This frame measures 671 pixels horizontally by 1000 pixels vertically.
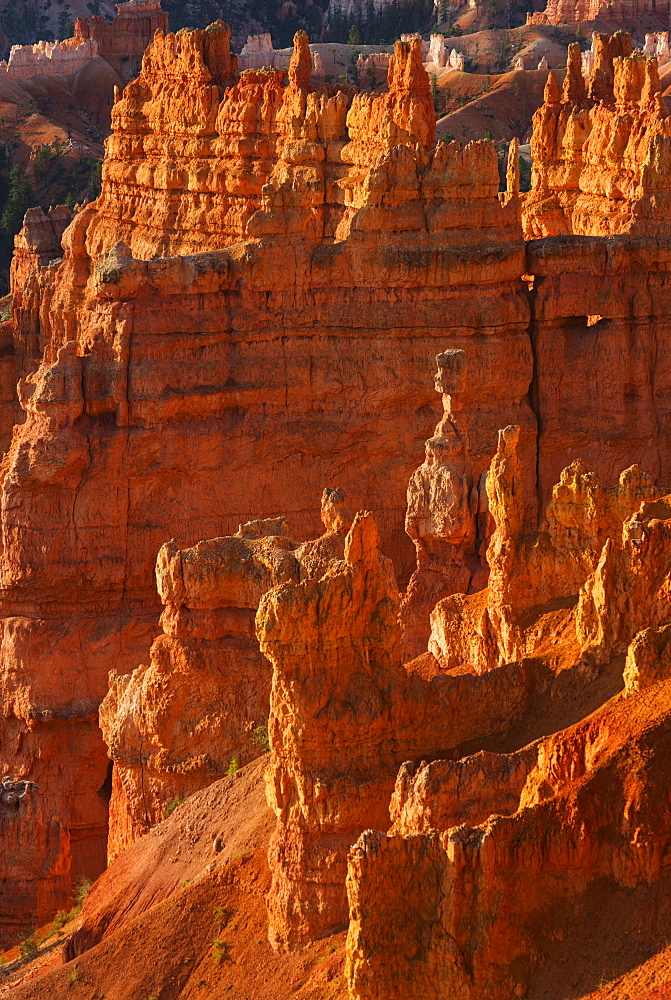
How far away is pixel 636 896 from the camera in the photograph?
1400 centimetres

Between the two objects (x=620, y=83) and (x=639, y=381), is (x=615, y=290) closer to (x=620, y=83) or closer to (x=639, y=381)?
(x=639, y=381)

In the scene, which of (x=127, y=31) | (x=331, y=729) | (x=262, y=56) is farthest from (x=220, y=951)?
(x=262, y=56)

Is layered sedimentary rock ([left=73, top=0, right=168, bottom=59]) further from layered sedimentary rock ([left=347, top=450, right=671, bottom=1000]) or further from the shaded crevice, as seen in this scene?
layered sedimentary rock ([left=347, top=450, right=671, bottom=1000])

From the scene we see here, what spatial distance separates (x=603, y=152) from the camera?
3575 centimetres

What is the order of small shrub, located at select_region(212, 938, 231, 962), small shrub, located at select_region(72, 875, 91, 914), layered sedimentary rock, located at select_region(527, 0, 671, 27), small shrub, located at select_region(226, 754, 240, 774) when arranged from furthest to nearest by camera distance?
layered sedimentary rock, located at select_region(527, 0, 671, 27) < small shrub, located at select_region(72, 875, 91, 914) < small shrub, located at select_region(226, 754, 240, 774) < small shrub, located at select_region(212, 938, 231, 962)

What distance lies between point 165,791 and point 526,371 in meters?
10.6

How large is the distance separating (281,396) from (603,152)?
7818 millimetres

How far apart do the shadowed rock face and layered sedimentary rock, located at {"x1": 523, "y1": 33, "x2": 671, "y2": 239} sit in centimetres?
144

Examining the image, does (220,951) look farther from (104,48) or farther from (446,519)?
(104,48)

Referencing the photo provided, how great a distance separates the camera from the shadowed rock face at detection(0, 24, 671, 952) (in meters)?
31.3

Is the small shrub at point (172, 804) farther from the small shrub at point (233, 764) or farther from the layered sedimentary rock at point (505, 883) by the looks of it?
the layered sedimentary rock at point (505, 883)

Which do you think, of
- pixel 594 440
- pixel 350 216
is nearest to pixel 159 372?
pixel 350 216

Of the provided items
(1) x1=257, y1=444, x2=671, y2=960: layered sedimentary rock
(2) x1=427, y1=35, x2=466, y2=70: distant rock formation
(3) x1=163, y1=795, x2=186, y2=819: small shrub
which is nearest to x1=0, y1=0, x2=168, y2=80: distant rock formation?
(2) x1=427, y1=35, x2=466, y2=70: distant rock formation

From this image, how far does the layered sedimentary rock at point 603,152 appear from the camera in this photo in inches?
1292
